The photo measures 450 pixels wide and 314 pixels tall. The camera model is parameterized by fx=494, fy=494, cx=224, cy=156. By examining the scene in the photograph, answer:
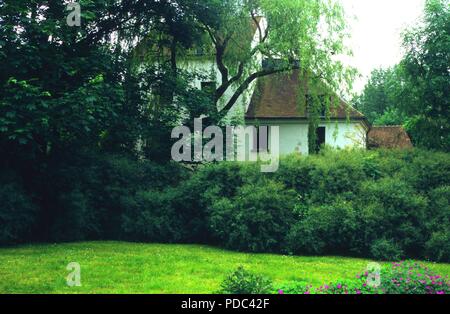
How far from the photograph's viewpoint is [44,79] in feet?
49.2

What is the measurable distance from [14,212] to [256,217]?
7275 millimetres

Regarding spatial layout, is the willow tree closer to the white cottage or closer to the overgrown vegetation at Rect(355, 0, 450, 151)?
the overgrown vegetation at Rect(355, 0, 450, 151)

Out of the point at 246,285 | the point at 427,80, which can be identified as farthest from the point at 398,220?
the point at 427,80

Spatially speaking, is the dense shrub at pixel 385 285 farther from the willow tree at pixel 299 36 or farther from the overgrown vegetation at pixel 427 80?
the willow tree at pixel 299 36

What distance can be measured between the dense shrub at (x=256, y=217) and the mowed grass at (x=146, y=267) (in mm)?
696

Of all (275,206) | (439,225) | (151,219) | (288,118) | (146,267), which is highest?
(288,118)

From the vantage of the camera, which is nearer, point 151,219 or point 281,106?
point 151,219

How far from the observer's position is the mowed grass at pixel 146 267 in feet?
30.5

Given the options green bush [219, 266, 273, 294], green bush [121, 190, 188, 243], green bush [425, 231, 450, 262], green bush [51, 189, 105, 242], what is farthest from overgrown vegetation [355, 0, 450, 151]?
green bush [219, 266, 273, 294]

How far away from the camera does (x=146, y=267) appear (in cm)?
1116

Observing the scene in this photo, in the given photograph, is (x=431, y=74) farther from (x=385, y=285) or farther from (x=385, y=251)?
(x=385, y=285)

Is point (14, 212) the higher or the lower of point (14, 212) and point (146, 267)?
the higher

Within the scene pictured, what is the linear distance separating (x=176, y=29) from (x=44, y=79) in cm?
812
